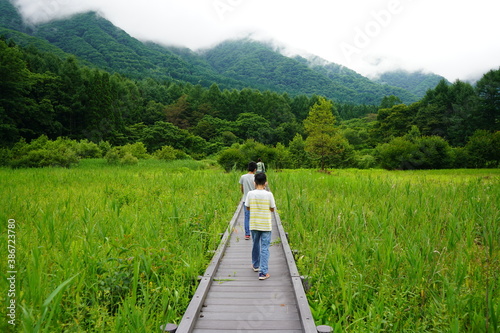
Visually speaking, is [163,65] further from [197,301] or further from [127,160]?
[197,301]

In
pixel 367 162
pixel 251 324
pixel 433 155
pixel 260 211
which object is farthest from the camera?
pixel 367 162

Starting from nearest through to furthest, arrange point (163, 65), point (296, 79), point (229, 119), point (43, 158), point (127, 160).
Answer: point (43, 158)
point (127, 160)
point (229, 119)
point (163, 65)
point (296, 79)

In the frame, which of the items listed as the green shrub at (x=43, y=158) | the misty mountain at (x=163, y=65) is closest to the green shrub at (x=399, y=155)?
the green shrub at (x=43, y=158)

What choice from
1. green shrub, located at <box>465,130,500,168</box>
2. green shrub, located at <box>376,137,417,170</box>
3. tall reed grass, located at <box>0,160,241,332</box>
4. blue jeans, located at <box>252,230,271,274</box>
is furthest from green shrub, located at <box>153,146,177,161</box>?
green shrub, located at <box>465,130,500,168</box>

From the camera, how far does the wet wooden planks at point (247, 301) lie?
126 inches

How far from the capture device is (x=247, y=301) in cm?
379

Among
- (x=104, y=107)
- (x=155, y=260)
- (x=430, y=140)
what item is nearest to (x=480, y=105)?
(x=430, y=140)

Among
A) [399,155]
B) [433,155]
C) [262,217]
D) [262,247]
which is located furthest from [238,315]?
[433,155]

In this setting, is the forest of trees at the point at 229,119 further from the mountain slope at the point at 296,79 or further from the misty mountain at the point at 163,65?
the mountain slope at the point at 296,79

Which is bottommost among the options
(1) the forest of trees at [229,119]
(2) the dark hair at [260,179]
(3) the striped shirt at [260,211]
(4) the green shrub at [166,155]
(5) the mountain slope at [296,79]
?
(3) the striped shirt at [260,211]

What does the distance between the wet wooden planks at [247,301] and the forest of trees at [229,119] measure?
25157 millimetres

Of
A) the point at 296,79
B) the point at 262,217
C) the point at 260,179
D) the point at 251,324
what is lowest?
the point at 251,324

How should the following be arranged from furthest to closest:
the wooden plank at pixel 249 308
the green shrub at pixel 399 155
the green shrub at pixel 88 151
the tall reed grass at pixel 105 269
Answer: the green shrub at pixel 399 155, the green shrub at pixel 88 151, the wooden plank at pixel 249 308, the tall reed grass at pixel 105 269

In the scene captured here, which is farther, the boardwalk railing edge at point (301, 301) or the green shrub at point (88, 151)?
the green shrub at point (88, 151)
